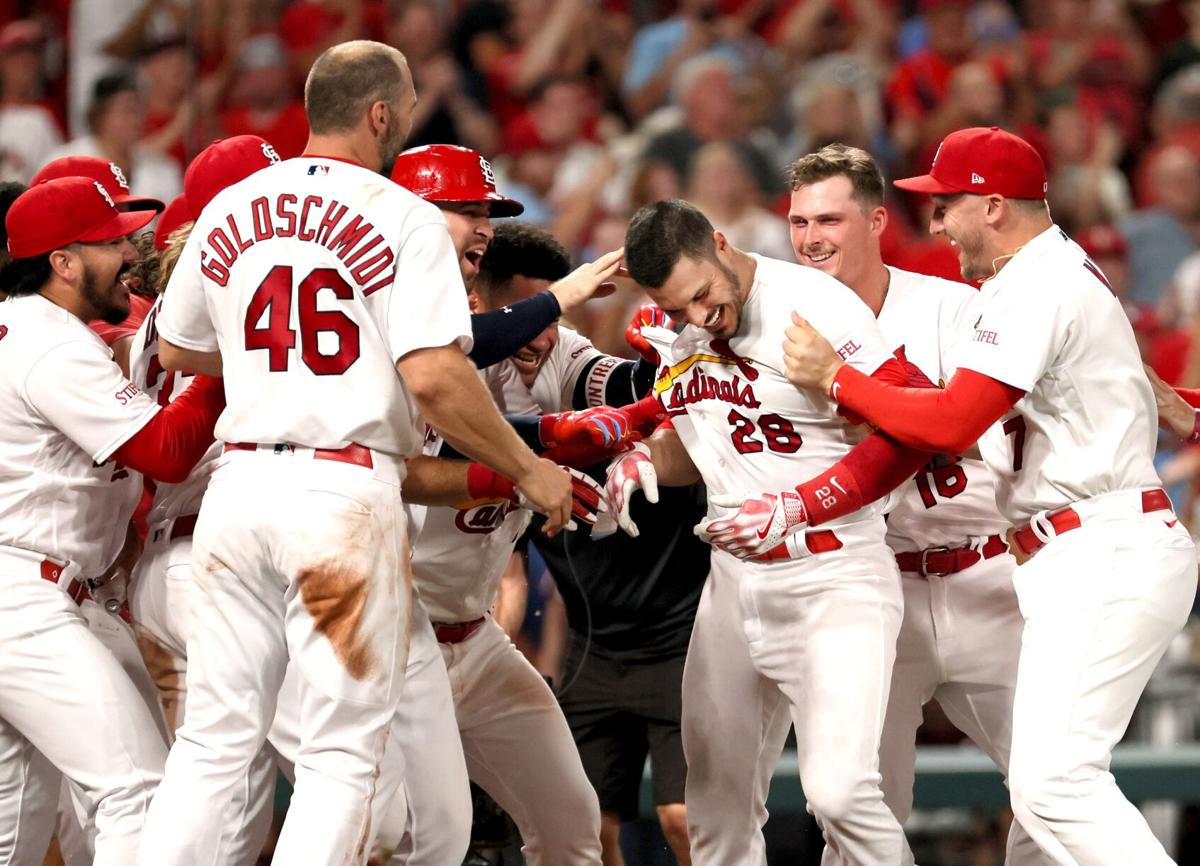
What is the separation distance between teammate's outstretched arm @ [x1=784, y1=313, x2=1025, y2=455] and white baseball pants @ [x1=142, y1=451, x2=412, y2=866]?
114 cm

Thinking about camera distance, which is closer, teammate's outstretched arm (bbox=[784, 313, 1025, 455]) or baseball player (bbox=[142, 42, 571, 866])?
baseball player (bbox=[142, 42, 571, 866])

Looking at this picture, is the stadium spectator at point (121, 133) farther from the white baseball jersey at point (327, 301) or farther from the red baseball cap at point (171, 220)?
the white baseball jersey at point (327, 301)

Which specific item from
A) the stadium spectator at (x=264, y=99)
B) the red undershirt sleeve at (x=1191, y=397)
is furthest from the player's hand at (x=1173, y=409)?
the stadium spectator at (x=264, y=99)

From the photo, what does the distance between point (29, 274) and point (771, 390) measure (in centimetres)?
208

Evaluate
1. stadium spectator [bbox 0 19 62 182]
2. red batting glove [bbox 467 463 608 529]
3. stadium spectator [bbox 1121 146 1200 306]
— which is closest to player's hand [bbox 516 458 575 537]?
red batting glove [bbox 467 463 608 529]

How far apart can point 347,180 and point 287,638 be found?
1101 mm

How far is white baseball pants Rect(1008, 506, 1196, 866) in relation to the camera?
3795 millimetres

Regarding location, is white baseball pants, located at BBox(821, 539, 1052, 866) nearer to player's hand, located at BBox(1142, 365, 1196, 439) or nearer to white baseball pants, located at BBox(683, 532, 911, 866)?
white baseball pants, located at BBox(683, 532, 911, 866)

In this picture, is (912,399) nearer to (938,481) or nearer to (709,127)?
(938,481)

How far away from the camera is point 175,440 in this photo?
411 centimetres

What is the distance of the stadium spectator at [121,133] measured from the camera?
27.9ft

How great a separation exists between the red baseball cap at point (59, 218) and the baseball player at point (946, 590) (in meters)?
2.27

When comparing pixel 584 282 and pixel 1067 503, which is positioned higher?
pixel 584 282

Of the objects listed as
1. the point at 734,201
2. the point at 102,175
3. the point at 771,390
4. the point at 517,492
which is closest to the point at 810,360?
the point at 771,390
